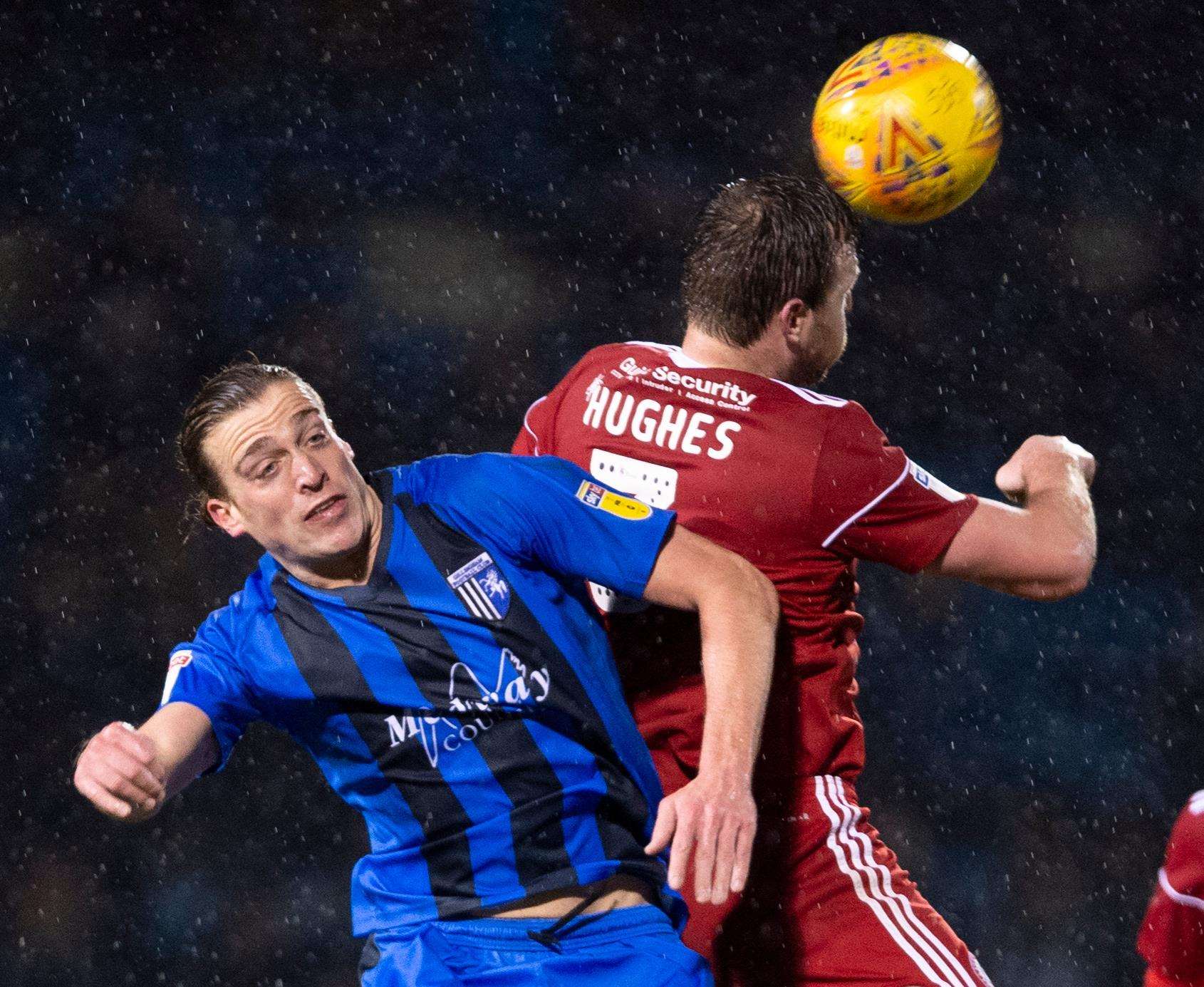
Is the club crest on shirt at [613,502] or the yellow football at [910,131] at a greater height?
the yellow football at [910,131]

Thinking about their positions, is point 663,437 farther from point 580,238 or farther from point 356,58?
point 356,58

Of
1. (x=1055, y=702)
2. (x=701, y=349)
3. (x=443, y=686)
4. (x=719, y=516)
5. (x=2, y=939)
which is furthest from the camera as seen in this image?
(x=1055, y=702)

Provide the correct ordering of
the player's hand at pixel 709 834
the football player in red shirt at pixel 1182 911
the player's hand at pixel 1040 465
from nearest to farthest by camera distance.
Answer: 1. the player's hand at pixel 709 834
2. the football player in red shirt at pixel 1182 911
3. the player's hand at pixel 1040 465

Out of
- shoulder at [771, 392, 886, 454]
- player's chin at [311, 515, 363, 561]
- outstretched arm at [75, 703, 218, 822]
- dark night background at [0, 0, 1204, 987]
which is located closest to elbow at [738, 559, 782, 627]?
shoulder at [771, 392, 886, 454]

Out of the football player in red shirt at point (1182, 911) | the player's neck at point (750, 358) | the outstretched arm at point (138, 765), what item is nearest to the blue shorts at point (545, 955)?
the outstretched arm at point (138, 765)

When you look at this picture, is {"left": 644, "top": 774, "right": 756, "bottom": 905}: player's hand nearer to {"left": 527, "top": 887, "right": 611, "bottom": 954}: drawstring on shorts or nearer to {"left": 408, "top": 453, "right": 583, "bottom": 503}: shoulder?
{"left": 527, "top": 887, "right": 611, "bottom": 954}: drawstring on shorts

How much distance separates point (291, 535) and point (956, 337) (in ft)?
12.5

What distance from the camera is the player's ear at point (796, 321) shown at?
9.00ft

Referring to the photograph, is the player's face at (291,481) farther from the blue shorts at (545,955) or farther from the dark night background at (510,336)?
the dark night background at (510,336)

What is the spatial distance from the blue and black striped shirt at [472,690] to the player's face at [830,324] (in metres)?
0.46

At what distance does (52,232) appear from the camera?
17.9 feet

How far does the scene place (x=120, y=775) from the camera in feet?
7.41

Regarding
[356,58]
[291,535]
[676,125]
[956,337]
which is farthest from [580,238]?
[291,535]

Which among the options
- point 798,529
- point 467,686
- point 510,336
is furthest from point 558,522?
point 510,336
